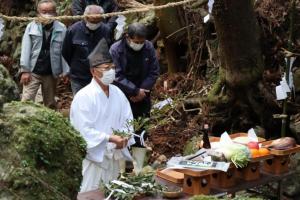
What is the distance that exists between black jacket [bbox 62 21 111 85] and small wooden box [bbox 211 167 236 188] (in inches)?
112

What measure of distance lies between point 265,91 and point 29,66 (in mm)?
3001

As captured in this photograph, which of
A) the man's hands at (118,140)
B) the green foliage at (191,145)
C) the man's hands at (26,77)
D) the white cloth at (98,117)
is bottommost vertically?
the green foliage at (191,145)

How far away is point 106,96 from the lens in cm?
566

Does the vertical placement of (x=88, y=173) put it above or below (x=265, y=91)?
below

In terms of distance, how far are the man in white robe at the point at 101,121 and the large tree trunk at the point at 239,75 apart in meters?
1.77

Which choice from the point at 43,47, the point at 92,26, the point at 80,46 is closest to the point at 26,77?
the point at 43,47

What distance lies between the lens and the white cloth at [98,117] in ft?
17.9

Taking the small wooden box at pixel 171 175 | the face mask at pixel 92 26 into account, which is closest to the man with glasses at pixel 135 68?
the face mask at pixel 92 26

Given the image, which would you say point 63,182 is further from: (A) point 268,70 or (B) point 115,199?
(A) point 268,70

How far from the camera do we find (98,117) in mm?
5566

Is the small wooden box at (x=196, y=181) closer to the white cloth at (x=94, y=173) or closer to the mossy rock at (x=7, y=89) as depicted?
the white cloth at (x=94, y=173)

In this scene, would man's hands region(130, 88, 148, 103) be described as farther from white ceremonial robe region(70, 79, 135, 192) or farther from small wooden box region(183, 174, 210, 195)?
small wooden box region(183, 174, 210, 195)

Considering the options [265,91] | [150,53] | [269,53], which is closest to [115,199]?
[150,53]

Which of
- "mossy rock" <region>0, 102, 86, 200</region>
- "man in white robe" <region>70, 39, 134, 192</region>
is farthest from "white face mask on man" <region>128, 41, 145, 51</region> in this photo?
"mossy rock" <region>0, 102, 86, 200</region>
